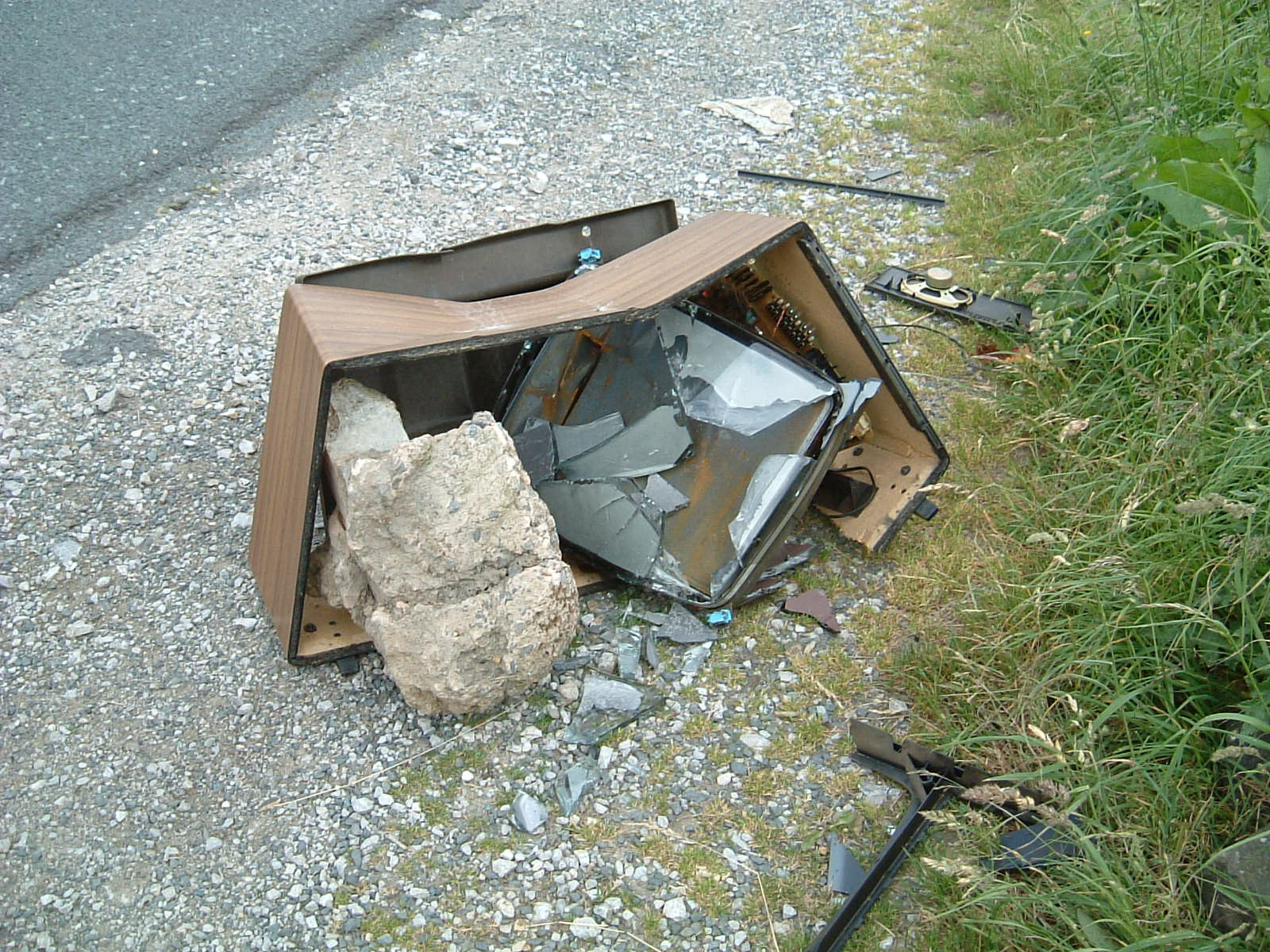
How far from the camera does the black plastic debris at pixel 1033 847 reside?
7.20ft

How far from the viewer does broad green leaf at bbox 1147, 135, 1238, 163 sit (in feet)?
10.5

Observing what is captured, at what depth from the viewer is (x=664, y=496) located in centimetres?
289

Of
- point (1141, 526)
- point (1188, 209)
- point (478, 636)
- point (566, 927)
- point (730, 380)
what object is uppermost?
point (1188, 209)

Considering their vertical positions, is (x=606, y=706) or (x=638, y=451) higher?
→ (x=638, y=451)

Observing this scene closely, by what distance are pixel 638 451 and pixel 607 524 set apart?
23 centimetres

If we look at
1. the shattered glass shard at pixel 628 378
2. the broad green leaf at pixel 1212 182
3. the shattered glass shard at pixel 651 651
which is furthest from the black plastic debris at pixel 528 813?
the broad green leaf at pixel 1212 182

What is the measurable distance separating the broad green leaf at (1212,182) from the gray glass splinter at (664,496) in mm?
1728

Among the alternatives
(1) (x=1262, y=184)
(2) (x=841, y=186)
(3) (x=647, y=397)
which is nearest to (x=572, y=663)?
(3) (x=647, y=397)

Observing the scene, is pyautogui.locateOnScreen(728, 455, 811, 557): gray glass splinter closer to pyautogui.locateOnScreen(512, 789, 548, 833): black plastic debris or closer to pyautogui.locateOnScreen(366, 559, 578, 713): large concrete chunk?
pyautogui.locateOnScreen(366, 559, 578, 713): large concrete chunk

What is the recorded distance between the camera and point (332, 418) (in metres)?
2.56

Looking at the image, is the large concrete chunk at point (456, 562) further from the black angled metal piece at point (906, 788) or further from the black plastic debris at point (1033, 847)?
the black plastic debris at point (1033, 847)

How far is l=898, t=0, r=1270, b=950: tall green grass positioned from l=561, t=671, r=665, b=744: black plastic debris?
68 centimetres

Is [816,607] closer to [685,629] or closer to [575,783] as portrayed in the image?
[685,629]

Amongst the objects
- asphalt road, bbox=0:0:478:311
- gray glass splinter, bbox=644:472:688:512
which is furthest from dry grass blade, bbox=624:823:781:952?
asphalt road, bbox=0:0:478:311
